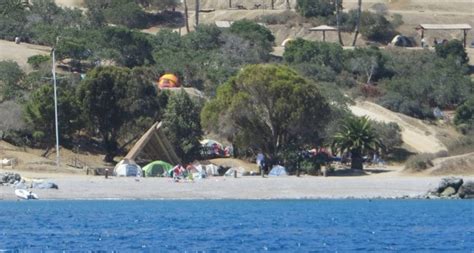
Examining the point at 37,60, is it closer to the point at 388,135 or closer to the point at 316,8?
the point at 388,135

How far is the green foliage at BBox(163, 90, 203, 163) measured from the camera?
223 ft

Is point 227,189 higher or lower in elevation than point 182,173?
higher

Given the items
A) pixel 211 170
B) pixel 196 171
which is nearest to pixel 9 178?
pixel 196 171

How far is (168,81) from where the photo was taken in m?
81.8

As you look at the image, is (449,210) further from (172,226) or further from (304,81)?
(304,81)

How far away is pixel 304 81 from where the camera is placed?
65688 mm

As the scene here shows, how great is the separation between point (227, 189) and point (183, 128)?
1300 cm

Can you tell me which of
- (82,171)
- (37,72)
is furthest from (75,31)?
(82,171)

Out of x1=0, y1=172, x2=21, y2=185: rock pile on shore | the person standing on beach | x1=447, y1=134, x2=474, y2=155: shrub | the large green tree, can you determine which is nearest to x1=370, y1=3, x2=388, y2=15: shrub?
x1=447, y1=134, x2=474, y2=155: shrub

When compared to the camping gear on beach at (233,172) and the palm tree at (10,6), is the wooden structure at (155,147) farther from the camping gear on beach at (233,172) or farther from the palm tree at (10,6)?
the palm tree at (10,6)

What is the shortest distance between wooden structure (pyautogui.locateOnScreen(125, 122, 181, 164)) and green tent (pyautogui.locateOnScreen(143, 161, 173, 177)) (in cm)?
260

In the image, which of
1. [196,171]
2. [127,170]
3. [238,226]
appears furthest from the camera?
[196,171]

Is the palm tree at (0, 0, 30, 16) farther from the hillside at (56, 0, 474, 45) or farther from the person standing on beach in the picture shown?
the person standing on beach

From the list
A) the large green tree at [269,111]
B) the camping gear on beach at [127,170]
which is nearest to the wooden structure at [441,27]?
the large green tree at [269,111]
